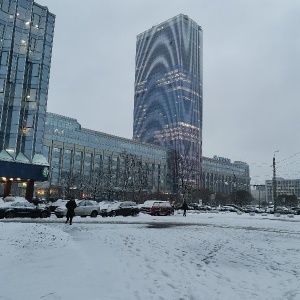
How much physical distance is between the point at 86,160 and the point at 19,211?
99.9 metres

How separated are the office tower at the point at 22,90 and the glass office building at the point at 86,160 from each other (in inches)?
1717

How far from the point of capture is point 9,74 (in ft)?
176

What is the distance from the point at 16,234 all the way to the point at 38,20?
54.2m

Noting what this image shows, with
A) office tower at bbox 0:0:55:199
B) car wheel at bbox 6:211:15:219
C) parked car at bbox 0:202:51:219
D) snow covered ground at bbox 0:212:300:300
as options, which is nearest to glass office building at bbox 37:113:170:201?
office tower at bbox 0:0:55:199

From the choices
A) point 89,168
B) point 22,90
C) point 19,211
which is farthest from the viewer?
point 89,168

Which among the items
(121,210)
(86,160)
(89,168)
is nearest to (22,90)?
(121,210)

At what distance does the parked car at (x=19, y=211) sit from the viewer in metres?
26.5

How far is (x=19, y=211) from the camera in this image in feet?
88.8

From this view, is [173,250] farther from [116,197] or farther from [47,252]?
[116,197]

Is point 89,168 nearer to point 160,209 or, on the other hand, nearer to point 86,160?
point 86,160

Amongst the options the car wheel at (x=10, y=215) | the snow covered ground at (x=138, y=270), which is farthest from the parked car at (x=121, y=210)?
the snow covered ground at (x=138, y=270)

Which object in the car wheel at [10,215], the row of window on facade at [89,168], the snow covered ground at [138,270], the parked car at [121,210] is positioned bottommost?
the snow covered ground at [138,270]

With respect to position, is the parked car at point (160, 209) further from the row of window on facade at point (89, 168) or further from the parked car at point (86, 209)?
the row of window on facade at point (89, 168)

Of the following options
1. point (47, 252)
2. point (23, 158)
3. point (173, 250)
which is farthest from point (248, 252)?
point (23, 158)
